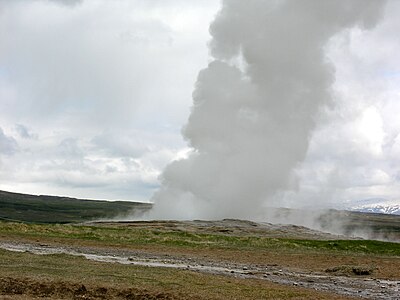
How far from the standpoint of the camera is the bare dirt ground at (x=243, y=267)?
2653 centimetres

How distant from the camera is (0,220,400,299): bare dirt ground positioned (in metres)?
26.5

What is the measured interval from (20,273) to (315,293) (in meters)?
16.4

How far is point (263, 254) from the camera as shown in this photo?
57875 millimetres

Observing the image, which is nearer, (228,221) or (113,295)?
(113,295)

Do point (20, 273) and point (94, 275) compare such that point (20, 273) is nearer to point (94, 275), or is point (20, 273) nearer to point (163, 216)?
point (94, 275)

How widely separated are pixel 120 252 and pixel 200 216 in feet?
359

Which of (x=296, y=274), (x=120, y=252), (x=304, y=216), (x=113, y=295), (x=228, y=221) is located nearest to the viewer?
(x=113, y=295)

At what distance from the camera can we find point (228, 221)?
438 ft

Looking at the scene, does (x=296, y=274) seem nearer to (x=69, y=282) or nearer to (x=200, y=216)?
(x=69, y=282)

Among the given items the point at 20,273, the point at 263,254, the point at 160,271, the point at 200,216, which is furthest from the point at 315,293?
the point at 200,216

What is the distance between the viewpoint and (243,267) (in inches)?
1801

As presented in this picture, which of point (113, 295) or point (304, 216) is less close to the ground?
point (304, 216)

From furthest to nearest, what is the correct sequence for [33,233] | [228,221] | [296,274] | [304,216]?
[304,216], [228,221], [33,233], [296,274]

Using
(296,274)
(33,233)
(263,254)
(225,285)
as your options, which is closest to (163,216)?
(33,233)
